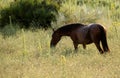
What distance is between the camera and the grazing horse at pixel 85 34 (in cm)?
1020

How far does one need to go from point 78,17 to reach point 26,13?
1931mm

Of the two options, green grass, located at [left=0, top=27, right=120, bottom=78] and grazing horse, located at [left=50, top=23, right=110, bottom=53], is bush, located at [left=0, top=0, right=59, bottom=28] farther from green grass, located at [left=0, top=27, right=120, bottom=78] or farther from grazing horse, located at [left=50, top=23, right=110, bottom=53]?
grazing horse, located at [left=50, top=23, right=110, bottom=53]

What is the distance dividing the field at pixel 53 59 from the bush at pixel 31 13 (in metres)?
1.59

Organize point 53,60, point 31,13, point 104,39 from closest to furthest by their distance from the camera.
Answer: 1. point 53,60
2. point 104,39
3. point 31,13

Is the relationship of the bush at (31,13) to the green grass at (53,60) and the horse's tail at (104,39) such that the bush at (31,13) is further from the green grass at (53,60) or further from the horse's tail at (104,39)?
the horse's tail at (104,39)

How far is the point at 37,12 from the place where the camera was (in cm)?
1468

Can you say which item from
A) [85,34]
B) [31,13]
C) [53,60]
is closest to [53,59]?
[53,60]

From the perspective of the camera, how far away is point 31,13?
1482 cm

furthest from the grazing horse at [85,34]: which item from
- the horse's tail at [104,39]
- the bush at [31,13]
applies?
the bush at [31,13]

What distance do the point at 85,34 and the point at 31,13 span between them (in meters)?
4.59

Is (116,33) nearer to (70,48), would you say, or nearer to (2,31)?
(70,48)

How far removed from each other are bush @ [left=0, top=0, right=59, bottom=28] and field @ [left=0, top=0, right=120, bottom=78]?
1592 mm

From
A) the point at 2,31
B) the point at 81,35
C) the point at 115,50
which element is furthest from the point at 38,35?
the point at 115,50

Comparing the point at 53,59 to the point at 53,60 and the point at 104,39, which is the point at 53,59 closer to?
the point at 53,60
